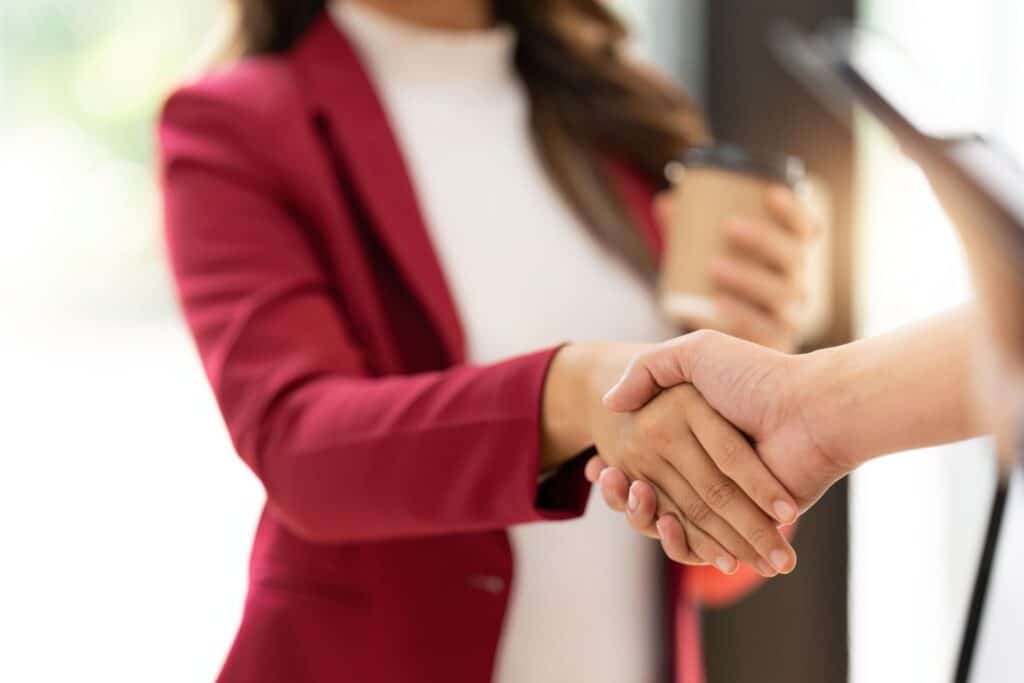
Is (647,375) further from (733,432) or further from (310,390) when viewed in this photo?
(310,390)

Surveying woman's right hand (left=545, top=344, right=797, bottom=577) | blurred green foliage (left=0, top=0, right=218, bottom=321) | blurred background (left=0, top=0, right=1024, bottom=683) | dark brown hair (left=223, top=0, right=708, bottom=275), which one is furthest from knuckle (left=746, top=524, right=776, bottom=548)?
blurred green foliage (left=0, top=0, right=218, bottom=321)

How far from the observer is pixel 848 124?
1404 mm

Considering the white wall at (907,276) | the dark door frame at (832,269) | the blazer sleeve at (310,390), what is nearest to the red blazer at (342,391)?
the blazer sleeve at (310,390)

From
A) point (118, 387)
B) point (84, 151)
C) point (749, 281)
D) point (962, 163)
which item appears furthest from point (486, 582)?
point (84, 151)

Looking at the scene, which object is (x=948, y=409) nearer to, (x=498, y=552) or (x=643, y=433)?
(x=643, y=433)

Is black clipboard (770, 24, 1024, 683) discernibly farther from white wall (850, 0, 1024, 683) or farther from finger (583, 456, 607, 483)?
white wall (850, 0, 1024, 683)

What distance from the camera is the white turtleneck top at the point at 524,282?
0.85 meters

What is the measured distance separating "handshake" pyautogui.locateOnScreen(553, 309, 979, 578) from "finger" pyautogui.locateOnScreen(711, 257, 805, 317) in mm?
155

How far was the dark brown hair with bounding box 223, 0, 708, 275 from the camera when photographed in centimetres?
94

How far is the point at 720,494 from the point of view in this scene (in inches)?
25.2

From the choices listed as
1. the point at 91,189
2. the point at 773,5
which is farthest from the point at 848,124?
→ the point at 91,189

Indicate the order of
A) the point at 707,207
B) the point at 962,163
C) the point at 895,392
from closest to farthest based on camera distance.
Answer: the point at 962,163
the point at 895,392
the point at 707,207

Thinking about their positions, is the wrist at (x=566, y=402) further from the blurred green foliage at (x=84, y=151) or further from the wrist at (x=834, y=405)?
the blurred green foliage at (x=84, y=151)

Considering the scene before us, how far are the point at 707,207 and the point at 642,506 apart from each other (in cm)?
24
